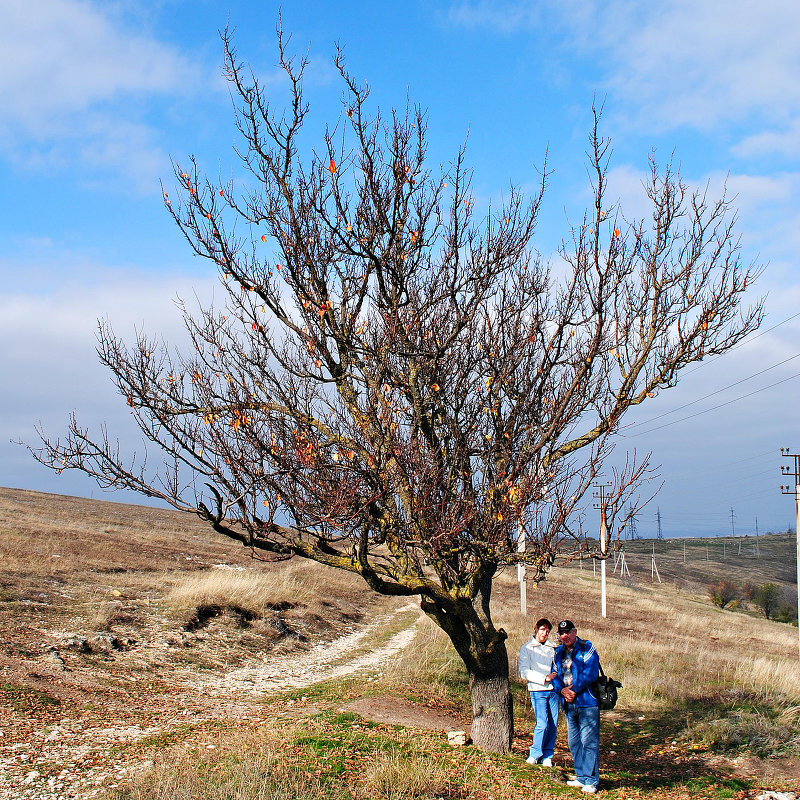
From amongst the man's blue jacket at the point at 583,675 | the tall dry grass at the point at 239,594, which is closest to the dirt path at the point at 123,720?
the tall dry grass at the point at 239,594

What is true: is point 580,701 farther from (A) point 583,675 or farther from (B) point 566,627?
(B) point 566,627

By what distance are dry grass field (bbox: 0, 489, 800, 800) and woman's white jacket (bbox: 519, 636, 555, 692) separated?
34.3 inches

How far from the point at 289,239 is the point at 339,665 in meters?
9.38

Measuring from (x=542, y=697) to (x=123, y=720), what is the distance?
532cm

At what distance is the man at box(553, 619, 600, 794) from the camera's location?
7324 mm

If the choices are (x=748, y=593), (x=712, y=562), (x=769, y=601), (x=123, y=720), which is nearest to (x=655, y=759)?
(x=123, y=720)

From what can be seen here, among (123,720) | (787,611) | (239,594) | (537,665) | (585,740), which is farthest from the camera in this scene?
(787,611)

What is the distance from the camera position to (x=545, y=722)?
7.81 metres

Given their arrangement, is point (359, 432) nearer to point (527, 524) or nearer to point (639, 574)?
point (527, 524)

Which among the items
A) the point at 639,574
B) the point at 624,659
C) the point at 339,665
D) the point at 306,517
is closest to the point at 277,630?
the point at 339,665

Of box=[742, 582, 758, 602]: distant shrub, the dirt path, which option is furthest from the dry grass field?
box=[742, 582, 758, 602]: distant shrub

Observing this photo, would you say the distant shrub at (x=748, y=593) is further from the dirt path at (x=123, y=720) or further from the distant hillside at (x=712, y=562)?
the dirt path at (x=123, y=720)

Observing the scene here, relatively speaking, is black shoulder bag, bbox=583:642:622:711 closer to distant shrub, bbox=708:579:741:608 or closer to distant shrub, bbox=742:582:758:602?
distant shrub, bbox=708:579:741:608

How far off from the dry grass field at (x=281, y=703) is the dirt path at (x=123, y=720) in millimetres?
33
